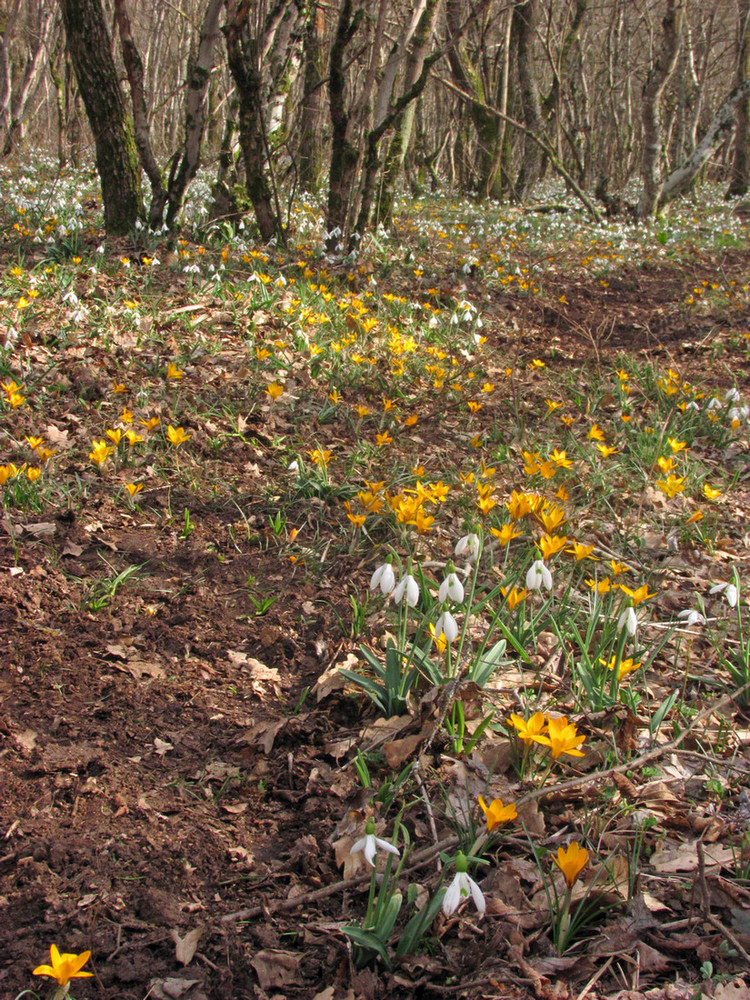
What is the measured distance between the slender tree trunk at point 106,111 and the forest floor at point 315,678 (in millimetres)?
1613

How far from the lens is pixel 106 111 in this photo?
6074 millimetres

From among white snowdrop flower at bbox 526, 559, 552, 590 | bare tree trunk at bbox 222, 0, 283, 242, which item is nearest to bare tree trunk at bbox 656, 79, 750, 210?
bare tree trunk at bbox 222, 0, 283, 242

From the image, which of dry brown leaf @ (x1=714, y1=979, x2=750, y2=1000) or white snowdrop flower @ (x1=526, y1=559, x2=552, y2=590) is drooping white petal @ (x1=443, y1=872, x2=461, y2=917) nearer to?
dry brown leaf @ (x1=714, y1=979, x2=750, y2=1000)

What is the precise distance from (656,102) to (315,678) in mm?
11463

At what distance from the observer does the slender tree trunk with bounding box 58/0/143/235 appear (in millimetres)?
5730

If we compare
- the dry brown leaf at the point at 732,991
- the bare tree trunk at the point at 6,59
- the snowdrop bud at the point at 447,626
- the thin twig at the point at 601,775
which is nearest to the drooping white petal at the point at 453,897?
the thin twig at the point at 601,775

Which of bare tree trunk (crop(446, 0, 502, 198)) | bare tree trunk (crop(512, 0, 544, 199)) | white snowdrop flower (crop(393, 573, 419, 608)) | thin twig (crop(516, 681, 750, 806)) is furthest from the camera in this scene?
bare tree trunk (crop(512, 0, 544, 199))

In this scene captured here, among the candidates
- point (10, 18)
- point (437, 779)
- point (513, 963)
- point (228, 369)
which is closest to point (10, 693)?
point (437, 779)

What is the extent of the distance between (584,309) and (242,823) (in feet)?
20.8

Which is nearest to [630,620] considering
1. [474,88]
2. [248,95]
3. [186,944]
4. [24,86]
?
[186,944]

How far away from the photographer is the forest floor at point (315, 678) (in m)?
1.55

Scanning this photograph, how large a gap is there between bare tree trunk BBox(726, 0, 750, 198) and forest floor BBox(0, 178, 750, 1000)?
12.4m

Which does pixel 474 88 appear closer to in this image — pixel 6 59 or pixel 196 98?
pixel 196 98

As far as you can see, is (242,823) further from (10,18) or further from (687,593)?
(10,18)
